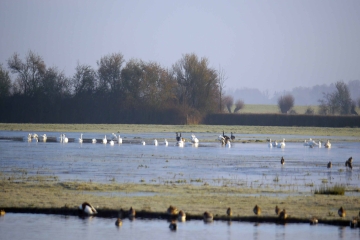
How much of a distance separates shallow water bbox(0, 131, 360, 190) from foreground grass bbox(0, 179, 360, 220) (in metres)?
1.72

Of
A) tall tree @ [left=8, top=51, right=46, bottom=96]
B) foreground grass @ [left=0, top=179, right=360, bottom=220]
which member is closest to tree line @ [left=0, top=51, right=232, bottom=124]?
tall tree @ [left=8, top=51, right=46, bottom=96]

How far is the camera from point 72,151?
1309 inches

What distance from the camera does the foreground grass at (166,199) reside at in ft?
49.4

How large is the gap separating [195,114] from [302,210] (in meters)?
59.3

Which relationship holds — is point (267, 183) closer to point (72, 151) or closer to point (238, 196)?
point (238, 196)

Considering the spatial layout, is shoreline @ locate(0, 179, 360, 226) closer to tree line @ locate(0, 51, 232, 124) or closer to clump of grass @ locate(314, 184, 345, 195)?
clump of grass @ locate(314, 184, 345, 195)

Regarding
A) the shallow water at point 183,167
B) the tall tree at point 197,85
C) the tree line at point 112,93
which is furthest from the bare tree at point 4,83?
the shallow water at point 183,167

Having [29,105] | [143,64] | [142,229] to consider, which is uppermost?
[143,64]

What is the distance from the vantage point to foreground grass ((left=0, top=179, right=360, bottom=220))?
49.4 ft

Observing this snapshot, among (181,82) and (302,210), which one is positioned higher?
(181,82)

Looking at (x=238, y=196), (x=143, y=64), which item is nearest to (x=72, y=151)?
(x=238, y=196)

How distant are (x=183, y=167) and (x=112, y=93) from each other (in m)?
52.2

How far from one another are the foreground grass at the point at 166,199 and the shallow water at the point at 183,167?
172cm

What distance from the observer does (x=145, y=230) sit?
43.5ft
